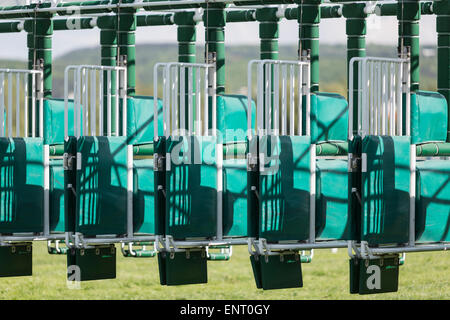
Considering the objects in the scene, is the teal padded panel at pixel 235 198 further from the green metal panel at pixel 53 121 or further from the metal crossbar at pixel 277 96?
the green metal panel at pixel 53 121

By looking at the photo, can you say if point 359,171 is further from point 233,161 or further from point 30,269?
point 30,269

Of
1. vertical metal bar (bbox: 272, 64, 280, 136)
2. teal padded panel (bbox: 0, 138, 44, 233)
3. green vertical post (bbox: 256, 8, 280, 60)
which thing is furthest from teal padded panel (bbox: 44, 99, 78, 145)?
vertical metal bar (bbox: 272, 64, 280, 136)

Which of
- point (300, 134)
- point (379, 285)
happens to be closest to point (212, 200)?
point (300, 134)

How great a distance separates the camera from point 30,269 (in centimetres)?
1125

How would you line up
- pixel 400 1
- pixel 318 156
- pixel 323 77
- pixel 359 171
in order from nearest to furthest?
pixel 359 171, pixel 400 1, pixel 318 156, pixel 323 77

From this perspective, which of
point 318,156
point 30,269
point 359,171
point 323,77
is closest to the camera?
point 359,171

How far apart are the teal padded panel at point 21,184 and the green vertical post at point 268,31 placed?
295 cm

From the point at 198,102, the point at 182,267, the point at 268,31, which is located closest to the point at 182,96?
the point at 198,102

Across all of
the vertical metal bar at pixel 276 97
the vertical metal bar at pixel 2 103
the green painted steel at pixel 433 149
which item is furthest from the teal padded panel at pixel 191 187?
the vertical metal bar at pixel 2 103

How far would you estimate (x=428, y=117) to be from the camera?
9.59 meters

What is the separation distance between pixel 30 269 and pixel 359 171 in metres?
3.95

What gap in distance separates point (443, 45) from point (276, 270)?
297 cm

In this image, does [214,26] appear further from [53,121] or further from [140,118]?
[53,121]

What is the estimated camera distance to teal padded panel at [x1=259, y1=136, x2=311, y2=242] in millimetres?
9148
